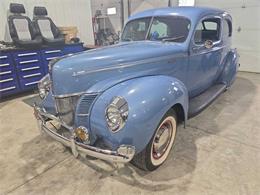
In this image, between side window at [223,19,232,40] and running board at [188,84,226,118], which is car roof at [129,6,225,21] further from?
running board at [188,84,226,118]

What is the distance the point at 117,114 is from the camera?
1.55 metres

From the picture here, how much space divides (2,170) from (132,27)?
2417mm

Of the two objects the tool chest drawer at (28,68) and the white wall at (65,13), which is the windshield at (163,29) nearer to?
the tool chest drawer at (28,68)

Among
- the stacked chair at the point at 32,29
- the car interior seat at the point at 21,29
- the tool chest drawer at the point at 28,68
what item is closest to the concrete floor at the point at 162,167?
the tool chest drawer at the point at 28,68

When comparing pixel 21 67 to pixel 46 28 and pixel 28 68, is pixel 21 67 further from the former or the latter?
pixel 46 28

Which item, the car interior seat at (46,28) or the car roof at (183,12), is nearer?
the car roof at (183,12)

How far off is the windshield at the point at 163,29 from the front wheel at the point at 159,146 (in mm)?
1122

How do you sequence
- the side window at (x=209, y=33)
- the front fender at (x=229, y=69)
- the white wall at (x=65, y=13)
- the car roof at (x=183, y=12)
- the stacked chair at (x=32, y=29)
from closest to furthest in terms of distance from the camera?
the car roof at (x=183, y=12)
the side window at (x=209, y=33)
the front fender at (x=229, y=69)
the stacked chair at (x=32, y=29)
the white wall at (x=65, y=13)

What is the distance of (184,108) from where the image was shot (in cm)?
205

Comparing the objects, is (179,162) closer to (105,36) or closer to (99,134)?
(99,134)

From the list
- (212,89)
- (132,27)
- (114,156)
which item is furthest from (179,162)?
(132,27)

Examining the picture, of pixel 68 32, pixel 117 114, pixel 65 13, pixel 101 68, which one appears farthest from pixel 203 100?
pixel 65 13

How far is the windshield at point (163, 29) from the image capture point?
2594 millimetres

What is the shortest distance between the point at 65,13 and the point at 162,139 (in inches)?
201
